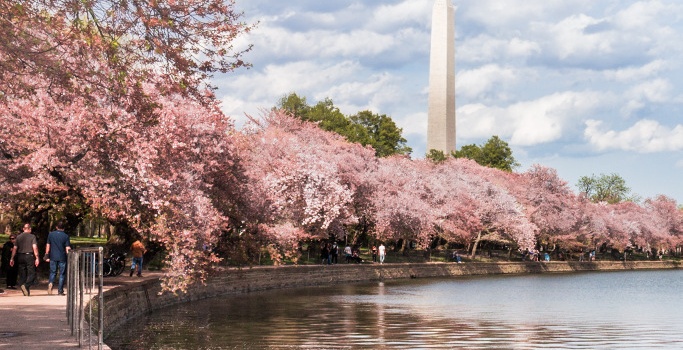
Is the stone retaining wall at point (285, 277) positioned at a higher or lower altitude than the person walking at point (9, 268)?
lower

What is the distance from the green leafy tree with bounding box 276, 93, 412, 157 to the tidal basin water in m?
53.4

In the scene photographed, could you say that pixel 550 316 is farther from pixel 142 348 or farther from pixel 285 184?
pixel 285 184

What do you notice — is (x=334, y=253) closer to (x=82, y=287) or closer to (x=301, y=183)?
(x=301, y=183)

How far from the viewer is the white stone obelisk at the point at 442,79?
305 feet

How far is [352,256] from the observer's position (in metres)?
65.9

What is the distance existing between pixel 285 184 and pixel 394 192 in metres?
16.9

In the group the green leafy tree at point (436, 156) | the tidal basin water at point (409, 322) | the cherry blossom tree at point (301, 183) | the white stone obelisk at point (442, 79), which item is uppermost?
the white stone obelisk at point (442, 79)

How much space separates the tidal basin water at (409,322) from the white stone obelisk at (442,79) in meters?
48.9

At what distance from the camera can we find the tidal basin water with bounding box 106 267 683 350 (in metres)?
23.1

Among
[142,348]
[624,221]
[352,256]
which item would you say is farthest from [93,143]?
[624,221]

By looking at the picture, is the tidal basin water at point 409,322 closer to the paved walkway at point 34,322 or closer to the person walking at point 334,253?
the paved walkway at point 34,322

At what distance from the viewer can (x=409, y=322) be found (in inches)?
1144

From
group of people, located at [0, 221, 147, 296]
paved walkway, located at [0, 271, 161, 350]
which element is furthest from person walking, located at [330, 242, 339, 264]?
paved walkway, located at [0, 271, 161, 350]

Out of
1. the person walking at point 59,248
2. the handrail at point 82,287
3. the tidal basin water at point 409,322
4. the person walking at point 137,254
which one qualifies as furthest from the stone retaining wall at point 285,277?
the handrail at point 82,287
